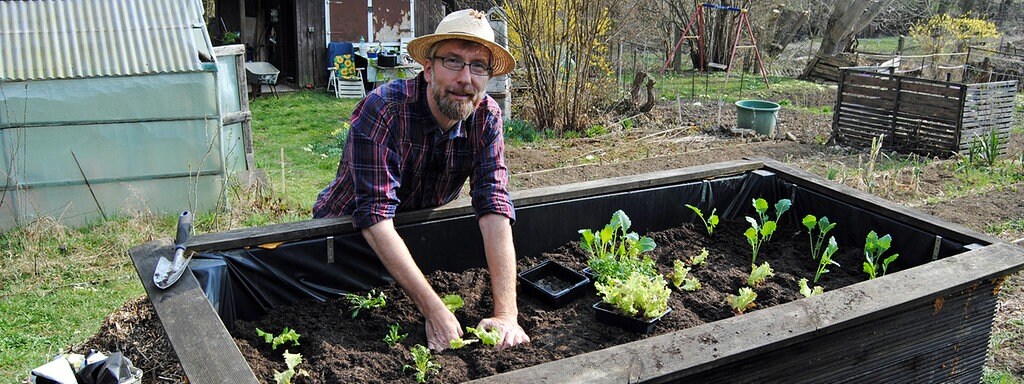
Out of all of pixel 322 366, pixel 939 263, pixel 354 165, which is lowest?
pixel 322 366

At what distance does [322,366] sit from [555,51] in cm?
819

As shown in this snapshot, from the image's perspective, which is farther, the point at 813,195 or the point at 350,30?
the point at 350,30

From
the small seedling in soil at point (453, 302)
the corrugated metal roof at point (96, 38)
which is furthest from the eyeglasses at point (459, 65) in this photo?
the corrugated metal roof at point (96, 38)

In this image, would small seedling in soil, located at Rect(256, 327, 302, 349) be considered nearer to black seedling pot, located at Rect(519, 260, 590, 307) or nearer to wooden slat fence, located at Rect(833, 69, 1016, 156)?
black seedling pot, located at Rect(519, 260, 590, 307)

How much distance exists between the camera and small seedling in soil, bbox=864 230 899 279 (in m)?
3.13

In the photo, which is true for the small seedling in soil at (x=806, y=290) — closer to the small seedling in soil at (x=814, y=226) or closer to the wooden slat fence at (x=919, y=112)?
the small seedling in soil at (x=814, y=226)

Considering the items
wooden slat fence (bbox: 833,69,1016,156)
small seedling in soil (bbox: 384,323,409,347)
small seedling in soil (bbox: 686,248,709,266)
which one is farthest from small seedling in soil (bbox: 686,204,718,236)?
wooden slat fence (bbox: 833,69,1016,156)

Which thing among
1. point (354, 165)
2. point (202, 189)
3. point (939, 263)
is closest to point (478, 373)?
point (354, 165)

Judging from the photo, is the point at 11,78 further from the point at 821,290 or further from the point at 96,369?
the point at 821,290

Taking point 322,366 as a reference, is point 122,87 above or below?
above

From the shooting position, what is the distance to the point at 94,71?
6.17m

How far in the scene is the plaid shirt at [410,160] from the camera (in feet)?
9.00

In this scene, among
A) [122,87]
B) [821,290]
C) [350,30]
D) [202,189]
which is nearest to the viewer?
[821,290]

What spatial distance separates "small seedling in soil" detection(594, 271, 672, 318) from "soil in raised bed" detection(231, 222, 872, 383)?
7 cm
